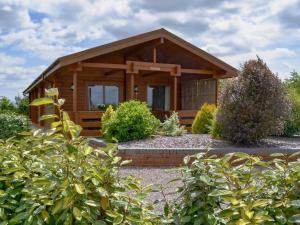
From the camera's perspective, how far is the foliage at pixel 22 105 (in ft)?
91.7

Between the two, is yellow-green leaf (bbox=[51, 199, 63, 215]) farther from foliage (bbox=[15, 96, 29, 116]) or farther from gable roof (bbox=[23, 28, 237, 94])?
foliage (bbox=[15, 96, 29, 116])

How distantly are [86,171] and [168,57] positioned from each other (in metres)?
16.2

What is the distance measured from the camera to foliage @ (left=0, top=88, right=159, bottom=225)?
2014 millimetres

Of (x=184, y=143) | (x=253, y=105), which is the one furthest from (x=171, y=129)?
(x=253, y=105)

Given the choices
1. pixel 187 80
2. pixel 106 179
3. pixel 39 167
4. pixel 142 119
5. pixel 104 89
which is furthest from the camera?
pixel 187 80

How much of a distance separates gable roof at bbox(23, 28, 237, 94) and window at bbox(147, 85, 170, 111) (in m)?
3.53

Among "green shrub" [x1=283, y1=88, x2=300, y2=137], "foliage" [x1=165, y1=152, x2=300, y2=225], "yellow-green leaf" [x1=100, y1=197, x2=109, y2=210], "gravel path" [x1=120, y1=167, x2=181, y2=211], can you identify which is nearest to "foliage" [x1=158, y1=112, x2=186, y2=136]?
"gravel path" [x1=120, y1=167, x2=181, y2=211]

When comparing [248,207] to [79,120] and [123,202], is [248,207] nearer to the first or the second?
[123,202]

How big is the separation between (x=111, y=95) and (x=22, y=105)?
13317mm

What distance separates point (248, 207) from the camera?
2018mm

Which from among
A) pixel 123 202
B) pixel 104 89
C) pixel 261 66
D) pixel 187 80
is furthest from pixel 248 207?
pixel 187 80

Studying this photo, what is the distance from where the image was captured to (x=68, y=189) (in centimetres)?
199

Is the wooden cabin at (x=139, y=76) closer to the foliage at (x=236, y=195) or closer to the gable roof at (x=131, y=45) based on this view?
the gable roof at (x=131, y=45)

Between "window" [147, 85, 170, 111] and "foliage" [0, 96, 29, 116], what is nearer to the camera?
"window" [147, 85, 170, 111]
